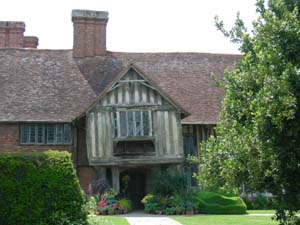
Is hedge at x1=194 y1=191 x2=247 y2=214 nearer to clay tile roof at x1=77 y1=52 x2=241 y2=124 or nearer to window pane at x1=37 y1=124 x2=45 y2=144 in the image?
clay tile roof at x1=77 y1=52 x2=241 y2=124

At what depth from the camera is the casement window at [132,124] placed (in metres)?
19.9

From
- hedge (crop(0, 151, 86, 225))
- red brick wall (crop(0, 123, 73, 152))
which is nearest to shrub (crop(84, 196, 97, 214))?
hedge (crop(0, 151, 86, 225))

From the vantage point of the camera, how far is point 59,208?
12.1 metres

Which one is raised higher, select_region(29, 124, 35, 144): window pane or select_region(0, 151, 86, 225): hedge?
select_region(29, 124, 35, 144): window pane

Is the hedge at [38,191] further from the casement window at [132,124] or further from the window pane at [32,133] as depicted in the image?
the window pane at [32,133]

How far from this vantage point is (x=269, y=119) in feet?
24.6

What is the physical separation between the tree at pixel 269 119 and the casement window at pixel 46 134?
13.0 m

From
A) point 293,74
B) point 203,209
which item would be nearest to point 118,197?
point 203,209

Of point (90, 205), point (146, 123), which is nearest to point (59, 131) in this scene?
point (146, 123)

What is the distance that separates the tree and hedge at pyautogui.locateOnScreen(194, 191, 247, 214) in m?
9.39

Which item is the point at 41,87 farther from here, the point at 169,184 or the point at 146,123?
the point at 169,184

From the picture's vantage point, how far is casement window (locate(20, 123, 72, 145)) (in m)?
21.1

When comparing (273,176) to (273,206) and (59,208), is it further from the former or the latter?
(59,208)

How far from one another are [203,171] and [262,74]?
2579 millimetres
